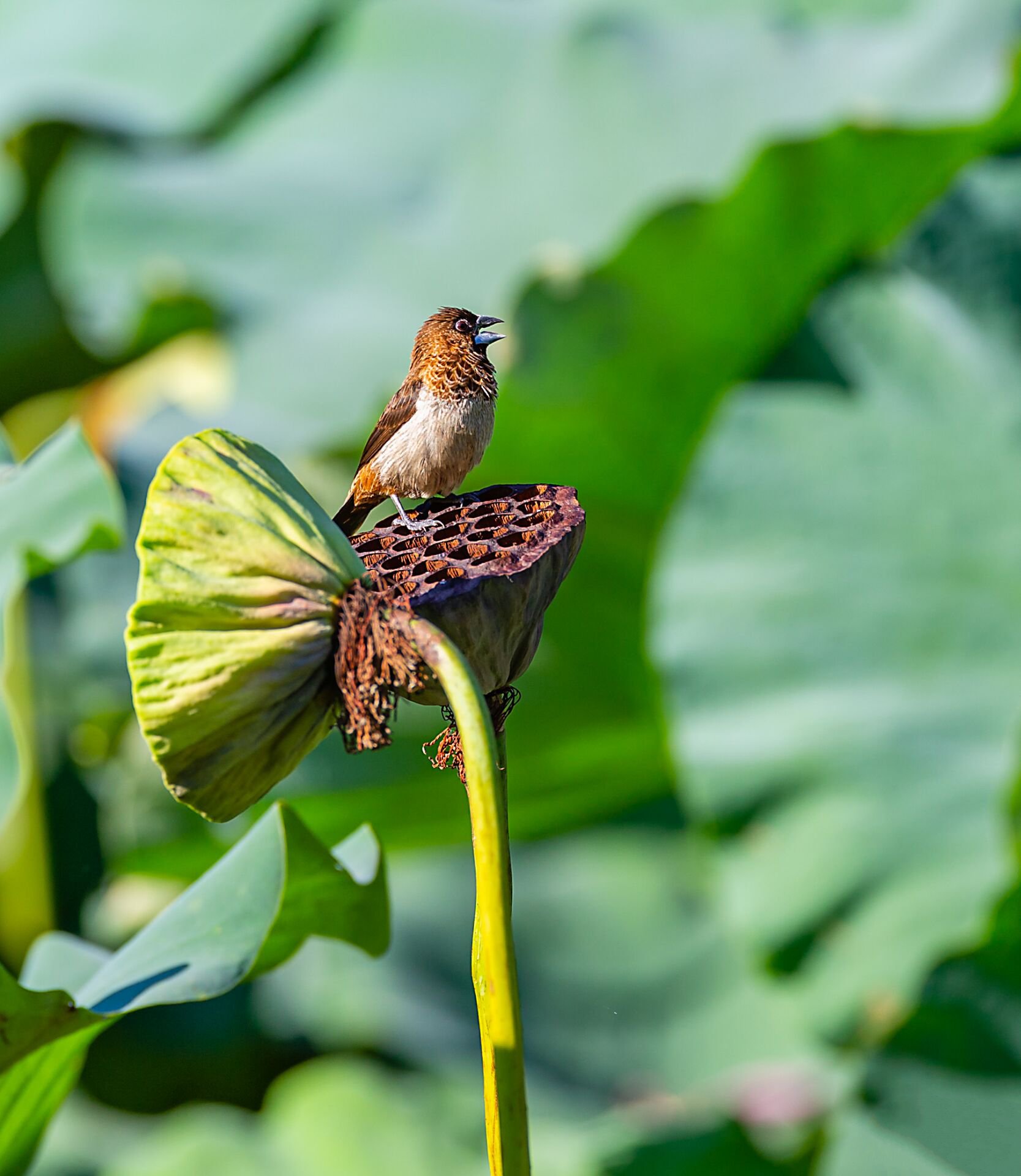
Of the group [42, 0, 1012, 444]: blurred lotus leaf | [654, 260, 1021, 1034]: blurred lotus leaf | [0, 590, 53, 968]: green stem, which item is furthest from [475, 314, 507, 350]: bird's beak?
[0, 590, 53, 968]: green stem

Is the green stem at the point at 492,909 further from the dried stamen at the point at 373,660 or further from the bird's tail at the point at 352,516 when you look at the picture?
the bird's tail at the point at 352,516

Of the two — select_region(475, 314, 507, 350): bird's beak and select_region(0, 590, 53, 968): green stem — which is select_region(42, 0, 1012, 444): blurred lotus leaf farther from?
select_region(475, 314, 507, 350): bird's beak

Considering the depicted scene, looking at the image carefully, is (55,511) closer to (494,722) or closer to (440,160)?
(494,722)

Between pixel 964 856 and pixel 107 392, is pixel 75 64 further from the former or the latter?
pixel 964 856

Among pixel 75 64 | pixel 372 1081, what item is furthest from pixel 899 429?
pixel 75 64

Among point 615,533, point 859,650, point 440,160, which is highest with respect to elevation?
point 440,160

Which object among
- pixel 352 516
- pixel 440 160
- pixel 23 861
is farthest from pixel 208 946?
pixel 440 160
